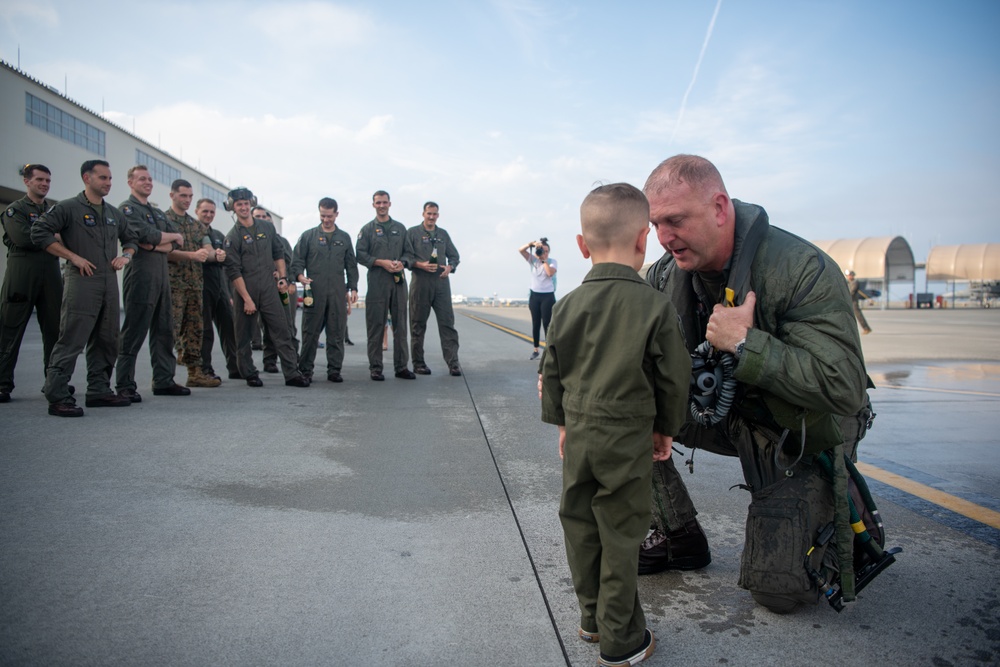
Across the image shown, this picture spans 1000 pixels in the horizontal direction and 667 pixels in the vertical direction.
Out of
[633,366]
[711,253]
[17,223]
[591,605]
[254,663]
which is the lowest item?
[254,663]

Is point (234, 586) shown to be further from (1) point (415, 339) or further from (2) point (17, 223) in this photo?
(1) point (415, 339)

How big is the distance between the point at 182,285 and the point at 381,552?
551cm

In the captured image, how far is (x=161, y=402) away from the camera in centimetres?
577

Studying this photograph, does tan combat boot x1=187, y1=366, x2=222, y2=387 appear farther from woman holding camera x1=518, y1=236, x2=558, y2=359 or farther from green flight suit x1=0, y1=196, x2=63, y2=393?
woman holding camera x1=518, y1=236, x2=558, y2=359

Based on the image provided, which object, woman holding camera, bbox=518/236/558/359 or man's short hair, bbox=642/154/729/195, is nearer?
man's short hair, bbox=642/154/729/195

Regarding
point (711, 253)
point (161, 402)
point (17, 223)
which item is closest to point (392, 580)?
point (711, 253)

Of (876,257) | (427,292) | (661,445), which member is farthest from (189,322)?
(876,257)

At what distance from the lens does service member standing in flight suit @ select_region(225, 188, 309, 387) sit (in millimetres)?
7023

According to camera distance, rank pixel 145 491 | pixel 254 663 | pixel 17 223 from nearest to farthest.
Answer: pixel 254 663
pixel 145 491
pixel 17 223

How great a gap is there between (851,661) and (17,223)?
6.66m

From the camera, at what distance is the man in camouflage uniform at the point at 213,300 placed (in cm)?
719

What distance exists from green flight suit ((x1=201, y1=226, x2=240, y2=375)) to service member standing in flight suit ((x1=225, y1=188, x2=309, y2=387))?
0.80 feet

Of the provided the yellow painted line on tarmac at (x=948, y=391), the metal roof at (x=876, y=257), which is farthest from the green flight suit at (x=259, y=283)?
the metal roof at (x=876, y=257)

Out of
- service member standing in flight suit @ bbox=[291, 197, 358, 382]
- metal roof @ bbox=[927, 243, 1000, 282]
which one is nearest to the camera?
service member standing in flight suit @ bbox=[291, 197, 358, 382]
